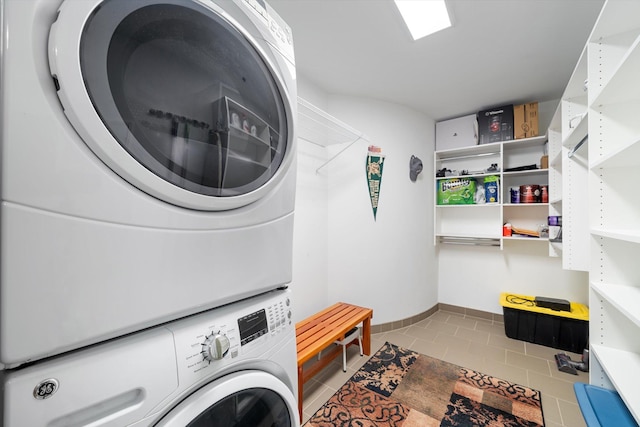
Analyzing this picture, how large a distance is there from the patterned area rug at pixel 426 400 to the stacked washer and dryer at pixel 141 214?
0.99m

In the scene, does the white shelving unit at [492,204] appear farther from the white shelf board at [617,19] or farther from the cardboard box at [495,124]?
the white shelf board at [617,19]

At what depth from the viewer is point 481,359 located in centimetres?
204

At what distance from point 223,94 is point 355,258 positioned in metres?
2.07

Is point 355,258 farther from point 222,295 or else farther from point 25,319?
point 25,319

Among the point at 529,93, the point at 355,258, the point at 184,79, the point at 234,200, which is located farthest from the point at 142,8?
the point at 529,93

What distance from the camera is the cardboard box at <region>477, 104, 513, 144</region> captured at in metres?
2.49

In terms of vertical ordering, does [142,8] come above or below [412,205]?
above

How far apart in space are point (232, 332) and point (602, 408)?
142 cm

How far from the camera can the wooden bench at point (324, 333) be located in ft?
5.00

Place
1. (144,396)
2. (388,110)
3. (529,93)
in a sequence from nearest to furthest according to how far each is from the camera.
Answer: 1. (144,396)
2. (529,93)
3. (388,110)

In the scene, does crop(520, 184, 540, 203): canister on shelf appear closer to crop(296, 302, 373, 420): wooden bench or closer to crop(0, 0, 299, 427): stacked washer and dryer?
crop(296, 302, 373, 420): wooden bench

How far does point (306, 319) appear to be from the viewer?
2012 mm

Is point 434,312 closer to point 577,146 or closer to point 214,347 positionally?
point 577,146

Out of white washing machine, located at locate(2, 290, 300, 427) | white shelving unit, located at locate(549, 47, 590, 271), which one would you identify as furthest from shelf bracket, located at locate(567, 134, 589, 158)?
white washing machine, located at locate(2, 290, 300, 427)
